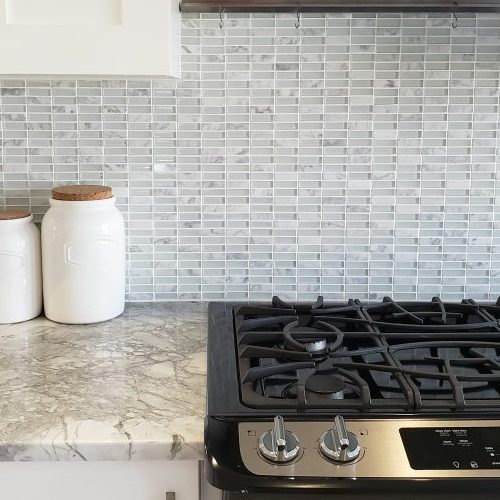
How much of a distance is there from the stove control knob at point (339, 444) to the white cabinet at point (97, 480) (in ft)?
0.70

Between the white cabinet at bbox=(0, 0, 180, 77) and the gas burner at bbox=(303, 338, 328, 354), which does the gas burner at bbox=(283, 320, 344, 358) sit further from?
the white cabinet at bbox=(0, 0, 180, 77)

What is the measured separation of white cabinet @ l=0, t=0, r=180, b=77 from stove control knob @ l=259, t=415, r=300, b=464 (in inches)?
26.3

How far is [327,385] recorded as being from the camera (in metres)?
1.29

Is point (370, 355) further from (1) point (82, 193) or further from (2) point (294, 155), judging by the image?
(1) point (82, 193)

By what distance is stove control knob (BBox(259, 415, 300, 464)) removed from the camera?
3.59ft

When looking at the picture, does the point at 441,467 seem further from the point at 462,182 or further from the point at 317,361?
the point at 462,182

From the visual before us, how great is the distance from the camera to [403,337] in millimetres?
1516

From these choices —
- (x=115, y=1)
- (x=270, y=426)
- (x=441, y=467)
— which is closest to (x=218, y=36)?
(x=115, y=1)

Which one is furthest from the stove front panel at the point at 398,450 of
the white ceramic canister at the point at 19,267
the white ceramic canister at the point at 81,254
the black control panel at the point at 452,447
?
the white ceramic canister at the point at 19,267

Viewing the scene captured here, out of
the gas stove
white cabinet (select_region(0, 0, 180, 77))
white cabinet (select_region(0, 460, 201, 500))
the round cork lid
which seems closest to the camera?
the gas stove

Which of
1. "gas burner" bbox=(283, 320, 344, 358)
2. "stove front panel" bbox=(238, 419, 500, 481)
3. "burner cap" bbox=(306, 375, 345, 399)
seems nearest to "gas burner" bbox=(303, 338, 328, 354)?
"gas burner" bbox=(283, 320, 344, 358)

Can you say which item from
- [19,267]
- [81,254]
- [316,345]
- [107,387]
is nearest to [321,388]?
[316,345]

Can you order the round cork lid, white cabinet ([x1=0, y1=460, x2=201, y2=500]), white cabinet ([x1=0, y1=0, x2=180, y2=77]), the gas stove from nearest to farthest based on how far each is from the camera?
the gas stove, white cabinet ([x1=0, y1=460, x2=201, y2=500]), white cabinet ([x1=0, y1=0, x2=180, y2=77]), the round cork lid

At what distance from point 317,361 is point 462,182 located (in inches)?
25.5
